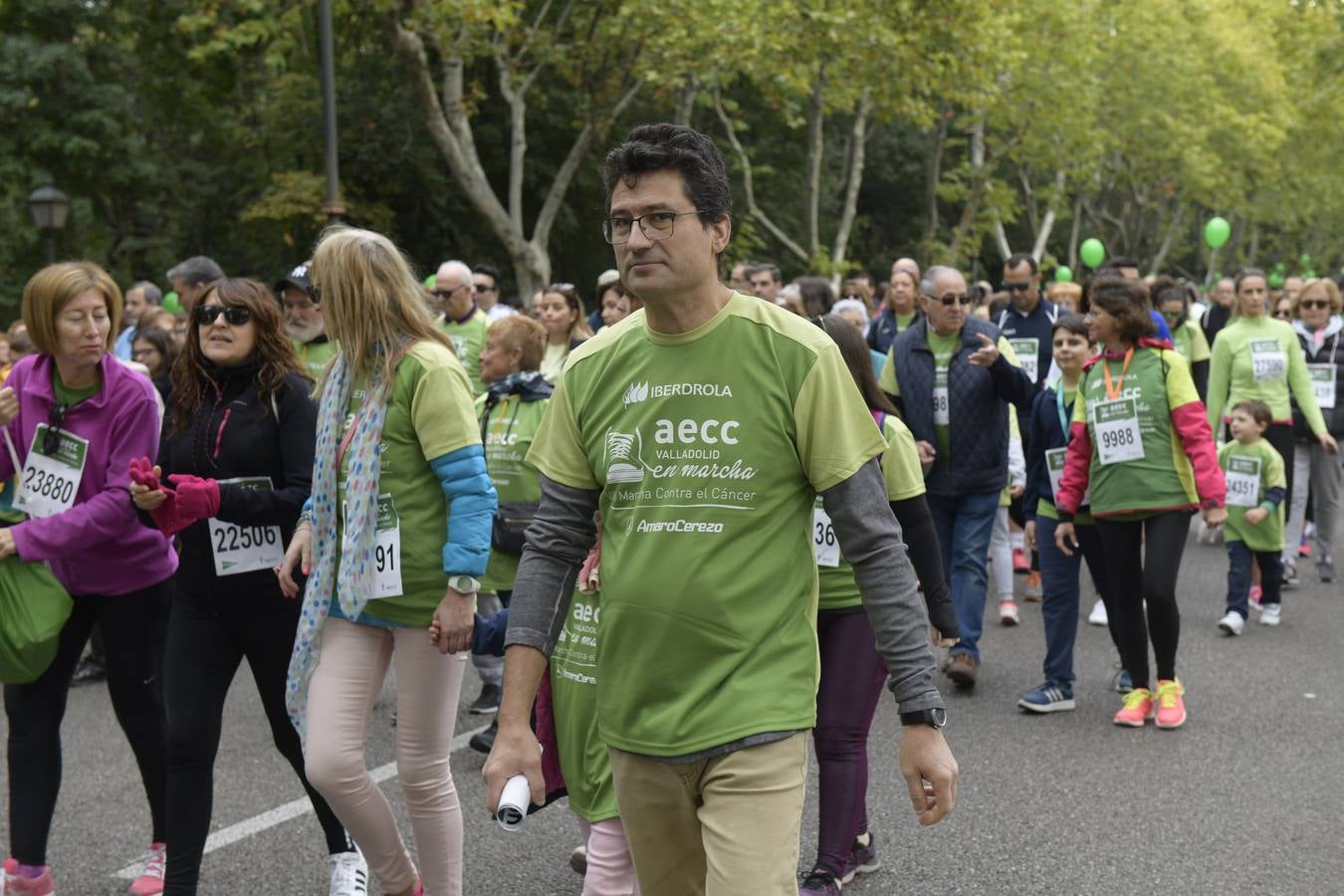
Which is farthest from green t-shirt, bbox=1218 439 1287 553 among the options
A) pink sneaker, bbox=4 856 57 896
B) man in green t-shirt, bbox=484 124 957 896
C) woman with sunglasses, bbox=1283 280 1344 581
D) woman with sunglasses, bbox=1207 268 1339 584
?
man in green t-shirt, bbox=484 124 957 896

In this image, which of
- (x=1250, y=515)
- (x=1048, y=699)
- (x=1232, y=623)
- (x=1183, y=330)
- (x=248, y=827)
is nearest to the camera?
(x=248, y=827)

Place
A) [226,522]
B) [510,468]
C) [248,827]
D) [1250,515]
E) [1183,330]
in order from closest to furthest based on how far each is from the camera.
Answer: [226,522]
[248,827]
[510,468]
[1250,515]
[1183,330]

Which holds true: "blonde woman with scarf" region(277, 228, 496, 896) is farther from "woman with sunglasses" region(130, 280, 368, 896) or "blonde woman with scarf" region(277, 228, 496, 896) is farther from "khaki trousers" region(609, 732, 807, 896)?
"khaki trousers" region(609, 732, 807, 896)

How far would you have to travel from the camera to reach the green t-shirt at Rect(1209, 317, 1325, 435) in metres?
10.3

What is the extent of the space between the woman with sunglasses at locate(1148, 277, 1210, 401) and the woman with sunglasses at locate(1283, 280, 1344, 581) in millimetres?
733

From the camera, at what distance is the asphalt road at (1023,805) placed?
5016 mm

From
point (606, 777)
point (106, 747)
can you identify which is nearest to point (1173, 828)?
point (606, 777)

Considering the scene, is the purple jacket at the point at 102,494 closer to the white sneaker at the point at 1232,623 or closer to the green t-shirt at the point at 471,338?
the green t-shirt at the point at 471,338

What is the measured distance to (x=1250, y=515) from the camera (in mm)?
9203

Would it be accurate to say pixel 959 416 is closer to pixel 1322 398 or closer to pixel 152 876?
pixel 152 876

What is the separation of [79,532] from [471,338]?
518 centimetres

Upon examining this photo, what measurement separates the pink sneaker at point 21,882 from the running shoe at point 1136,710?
15.0ft

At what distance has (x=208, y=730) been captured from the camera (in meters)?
4.32

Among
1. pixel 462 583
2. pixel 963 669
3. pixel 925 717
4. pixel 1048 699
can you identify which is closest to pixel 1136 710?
pixel 1048 699
